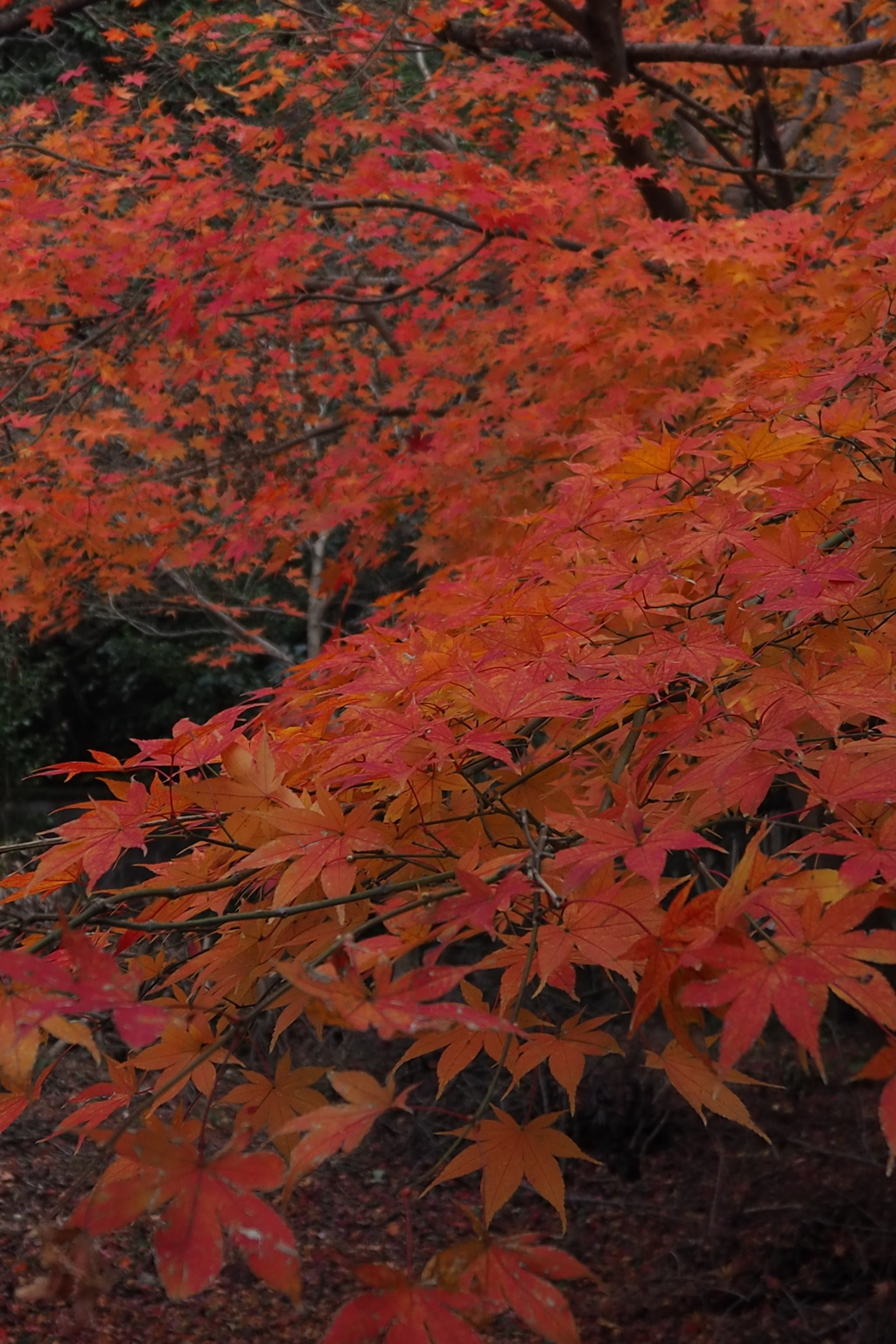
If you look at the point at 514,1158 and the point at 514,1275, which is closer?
the point at 514,1275

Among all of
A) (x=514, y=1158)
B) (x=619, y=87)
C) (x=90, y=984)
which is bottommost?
(x=514, y=1158)

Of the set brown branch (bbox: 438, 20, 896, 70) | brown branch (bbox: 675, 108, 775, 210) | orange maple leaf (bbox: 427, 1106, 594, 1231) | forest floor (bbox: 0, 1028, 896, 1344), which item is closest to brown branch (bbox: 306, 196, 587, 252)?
brown branch (bbox: 438, 20, 896, 70)

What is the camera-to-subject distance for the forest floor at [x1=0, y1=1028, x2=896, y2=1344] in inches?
173

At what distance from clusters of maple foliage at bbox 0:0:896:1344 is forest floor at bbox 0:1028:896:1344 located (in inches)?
32.8

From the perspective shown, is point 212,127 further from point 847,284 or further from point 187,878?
point 187,878

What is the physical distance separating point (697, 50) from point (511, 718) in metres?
4.00

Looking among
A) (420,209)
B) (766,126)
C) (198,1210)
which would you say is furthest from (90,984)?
(766,126)

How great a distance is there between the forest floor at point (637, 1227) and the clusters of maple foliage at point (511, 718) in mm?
834

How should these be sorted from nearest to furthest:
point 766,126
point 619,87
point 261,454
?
point 619,87 < point 261,454 < point 766,126

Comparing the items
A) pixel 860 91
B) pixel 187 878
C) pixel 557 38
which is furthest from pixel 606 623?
pixel 860 91

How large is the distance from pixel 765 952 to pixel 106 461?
22.1ft

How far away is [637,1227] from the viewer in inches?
214

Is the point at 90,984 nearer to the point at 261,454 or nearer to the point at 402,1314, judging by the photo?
the point at 402,1314

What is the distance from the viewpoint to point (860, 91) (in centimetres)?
602
